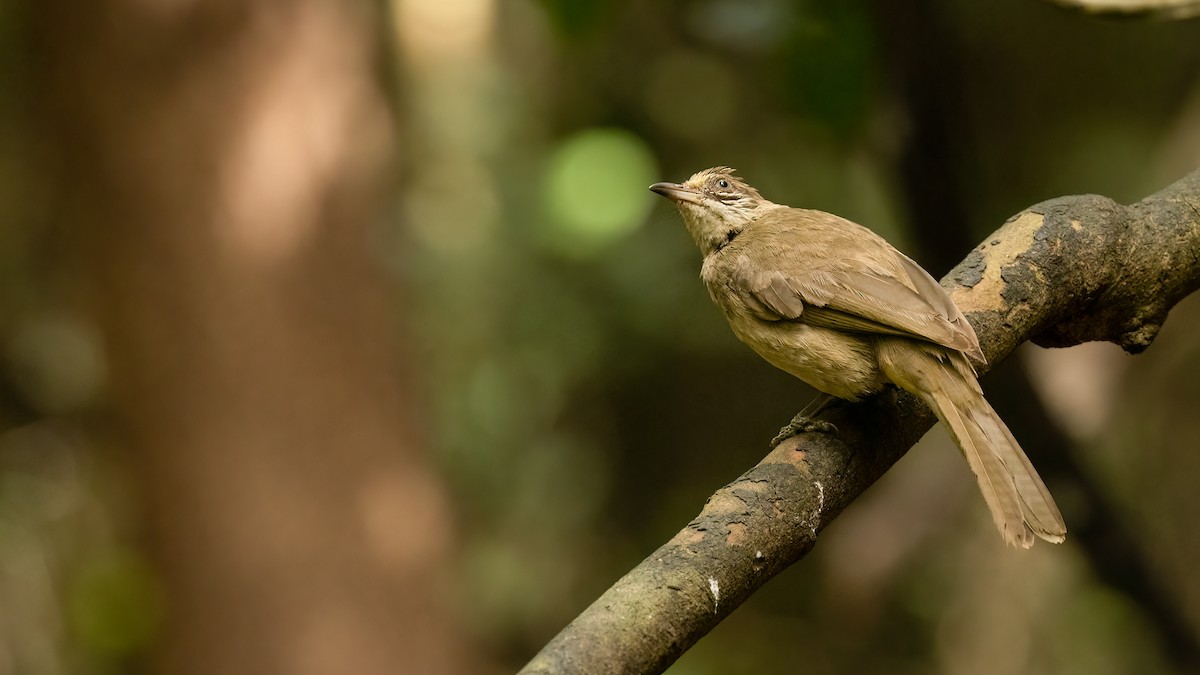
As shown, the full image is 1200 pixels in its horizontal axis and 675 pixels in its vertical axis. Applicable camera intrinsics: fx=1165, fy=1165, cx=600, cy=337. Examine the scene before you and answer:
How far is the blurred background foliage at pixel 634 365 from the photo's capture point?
640 cm

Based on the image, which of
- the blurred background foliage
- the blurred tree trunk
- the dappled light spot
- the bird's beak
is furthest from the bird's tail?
the blurred tree trunk

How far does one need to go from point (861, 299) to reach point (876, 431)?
39 centimetres

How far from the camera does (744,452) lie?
25.0ft

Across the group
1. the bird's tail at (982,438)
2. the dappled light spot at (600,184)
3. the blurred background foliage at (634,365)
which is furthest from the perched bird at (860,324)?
the blurred background foliage at (634,365)

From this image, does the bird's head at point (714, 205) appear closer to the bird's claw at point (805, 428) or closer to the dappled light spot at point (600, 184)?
the bird's claw at point (805, 428)

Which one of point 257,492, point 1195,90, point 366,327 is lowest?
point 257,492

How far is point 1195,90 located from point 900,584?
327 cm

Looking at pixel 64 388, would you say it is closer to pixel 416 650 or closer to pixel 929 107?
pixel 416 650

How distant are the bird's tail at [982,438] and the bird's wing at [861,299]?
0.08 metres

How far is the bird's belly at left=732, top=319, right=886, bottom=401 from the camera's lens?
3.01 m

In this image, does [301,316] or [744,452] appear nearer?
[301,316]

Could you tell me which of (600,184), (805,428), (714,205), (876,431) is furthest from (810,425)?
(600,184)

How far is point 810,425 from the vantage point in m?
2.75

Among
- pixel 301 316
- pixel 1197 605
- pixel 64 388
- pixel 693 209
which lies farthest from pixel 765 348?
pixel 64 388
